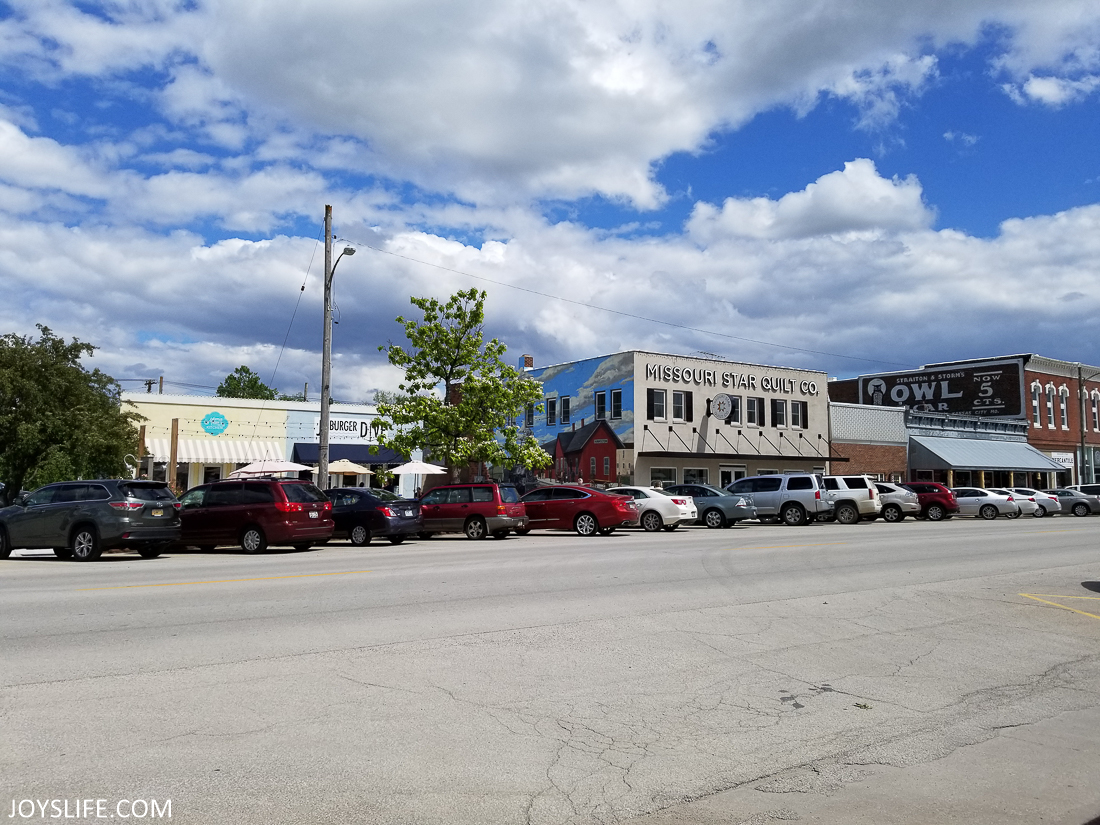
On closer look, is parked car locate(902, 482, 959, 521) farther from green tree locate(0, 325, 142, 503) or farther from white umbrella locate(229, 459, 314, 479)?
green tree locate(0, 325, 142, 503)

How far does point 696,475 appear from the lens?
1861 inches

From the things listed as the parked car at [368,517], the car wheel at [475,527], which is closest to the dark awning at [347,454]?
the car wheel at [475,527]

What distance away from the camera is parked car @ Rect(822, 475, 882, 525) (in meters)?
32.6

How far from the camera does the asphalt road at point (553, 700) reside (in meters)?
4.90

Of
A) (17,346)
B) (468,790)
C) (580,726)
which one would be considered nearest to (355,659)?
(580,726)

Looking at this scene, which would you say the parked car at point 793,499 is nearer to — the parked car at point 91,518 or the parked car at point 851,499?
the parked car at point 851,499

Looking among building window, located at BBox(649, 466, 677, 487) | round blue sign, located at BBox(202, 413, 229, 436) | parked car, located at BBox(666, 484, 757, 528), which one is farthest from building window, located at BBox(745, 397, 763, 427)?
round blue sign, located at BBox(202, 413, 229, 436)

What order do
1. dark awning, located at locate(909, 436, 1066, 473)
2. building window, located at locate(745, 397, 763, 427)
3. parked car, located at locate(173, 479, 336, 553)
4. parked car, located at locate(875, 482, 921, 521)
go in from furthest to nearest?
dark awning, located at locate(909, 436, 1066, 473) → building window, located at locate(745, 397, 763, 427) → parked car, located at locate(875, 482, 921, 521) → parked car, located at locate(173, 479, 336, 553)

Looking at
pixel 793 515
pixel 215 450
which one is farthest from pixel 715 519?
pixel 215 450

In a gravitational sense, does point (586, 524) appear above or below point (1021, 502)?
below

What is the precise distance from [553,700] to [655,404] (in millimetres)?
39032

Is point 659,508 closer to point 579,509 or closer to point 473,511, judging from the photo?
point 579,509

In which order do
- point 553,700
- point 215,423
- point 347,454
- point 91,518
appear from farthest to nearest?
point 347,454, point 215,423, point 91,518, point 553,700

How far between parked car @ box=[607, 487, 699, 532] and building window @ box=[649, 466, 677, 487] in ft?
48.6
